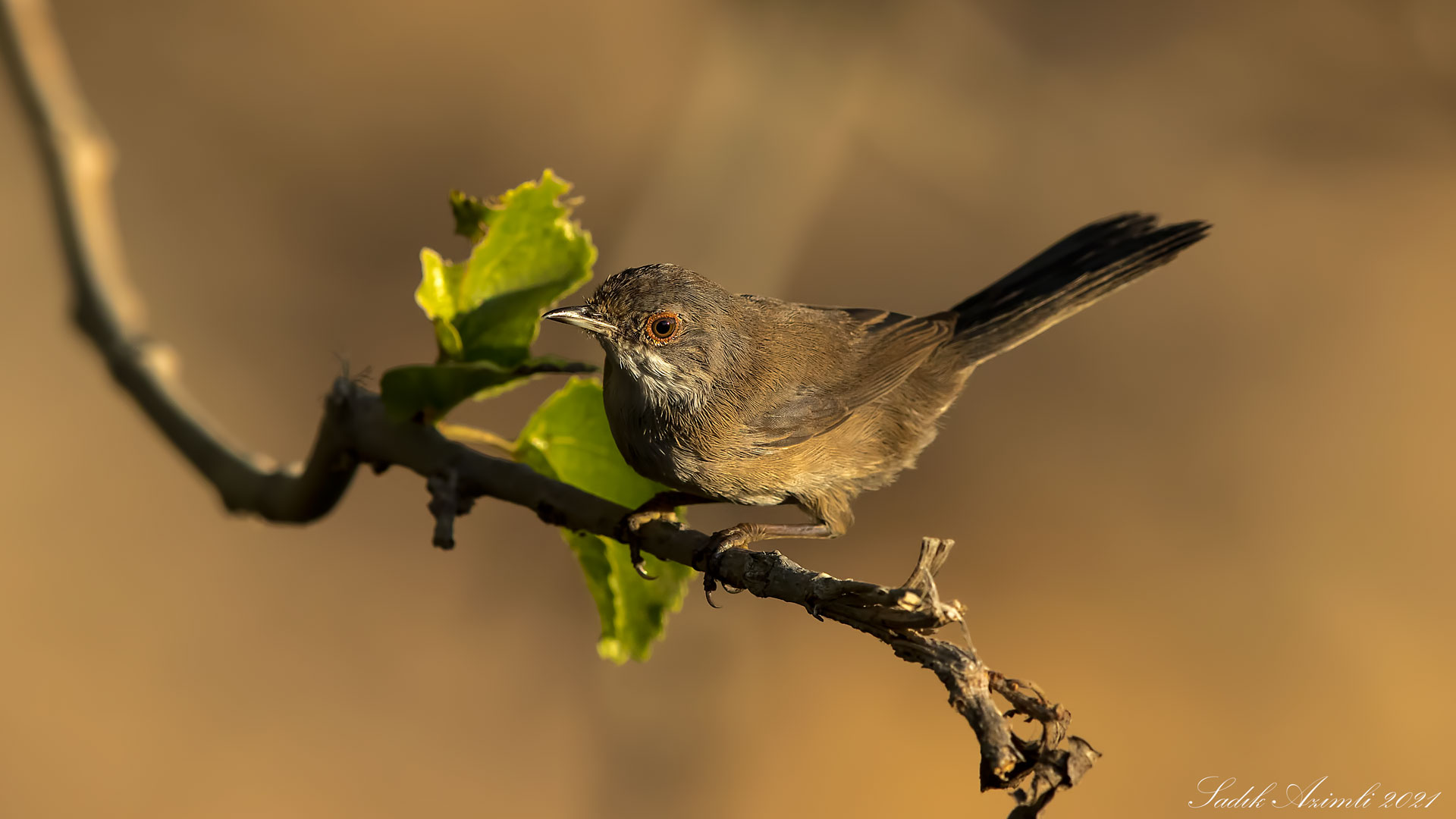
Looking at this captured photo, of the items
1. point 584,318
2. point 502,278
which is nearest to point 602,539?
point 502,278

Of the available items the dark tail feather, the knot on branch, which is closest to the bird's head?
the knot on branch

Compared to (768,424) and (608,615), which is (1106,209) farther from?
(608,615)

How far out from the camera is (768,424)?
354cm

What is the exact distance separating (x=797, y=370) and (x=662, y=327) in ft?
1.91

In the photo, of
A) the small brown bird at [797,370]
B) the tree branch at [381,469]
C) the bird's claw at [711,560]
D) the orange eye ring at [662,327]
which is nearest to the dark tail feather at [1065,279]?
the small brown bird at [797,370]

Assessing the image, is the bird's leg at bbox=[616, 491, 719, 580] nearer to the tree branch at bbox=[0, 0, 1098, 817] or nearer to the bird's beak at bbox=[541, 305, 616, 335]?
the tree branch at bbox=[0, 0, 1098, 817]

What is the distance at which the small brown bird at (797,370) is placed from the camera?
3309mm

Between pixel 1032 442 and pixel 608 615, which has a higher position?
pixel 608 615

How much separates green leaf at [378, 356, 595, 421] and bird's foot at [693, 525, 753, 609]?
0.50 meters

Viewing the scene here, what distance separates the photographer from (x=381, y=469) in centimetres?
255

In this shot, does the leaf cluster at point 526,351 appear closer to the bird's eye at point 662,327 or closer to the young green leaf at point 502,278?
the young green leaf at point 502,278

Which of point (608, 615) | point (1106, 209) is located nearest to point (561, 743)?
point (608, 615)

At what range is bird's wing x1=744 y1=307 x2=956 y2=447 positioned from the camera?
357 cm

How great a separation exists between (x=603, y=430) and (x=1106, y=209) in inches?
269
